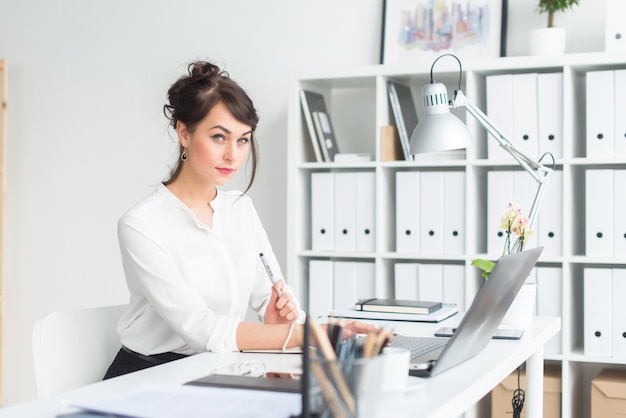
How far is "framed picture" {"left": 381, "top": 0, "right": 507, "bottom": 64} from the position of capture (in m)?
3.25

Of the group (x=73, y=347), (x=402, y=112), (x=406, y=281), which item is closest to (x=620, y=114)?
(x=402, y=112)

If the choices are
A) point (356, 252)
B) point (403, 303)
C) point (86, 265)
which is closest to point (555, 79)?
point (356, 252)

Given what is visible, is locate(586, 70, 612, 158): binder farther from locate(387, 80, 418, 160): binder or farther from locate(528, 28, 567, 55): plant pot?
locate(387, 80, 418, 160): binder

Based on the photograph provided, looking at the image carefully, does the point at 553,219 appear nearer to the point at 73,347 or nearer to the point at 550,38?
the point at 550,38

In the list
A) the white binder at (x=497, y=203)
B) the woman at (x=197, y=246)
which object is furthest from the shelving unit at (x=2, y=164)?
the white binder at (x=497, y=203)

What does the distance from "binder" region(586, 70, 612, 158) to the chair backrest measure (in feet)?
5.62

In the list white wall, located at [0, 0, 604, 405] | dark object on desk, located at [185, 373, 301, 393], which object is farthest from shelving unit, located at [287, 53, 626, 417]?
dark object on desk, located at [185, 373, 301, 393]

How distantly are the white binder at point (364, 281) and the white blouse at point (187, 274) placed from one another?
0.91 metres

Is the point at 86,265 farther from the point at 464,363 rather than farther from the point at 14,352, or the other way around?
the point at 464,363

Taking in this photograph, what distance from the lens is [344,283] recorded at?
127 inches

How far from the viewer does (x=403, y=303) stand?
2246 millimetres

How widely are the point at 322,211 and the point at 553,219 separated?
0.85 m

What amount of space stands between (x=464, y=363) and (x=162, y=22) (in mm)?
2794

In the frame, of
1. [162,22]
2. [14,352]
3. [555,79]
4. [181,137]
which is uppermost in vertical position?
[162,22]
